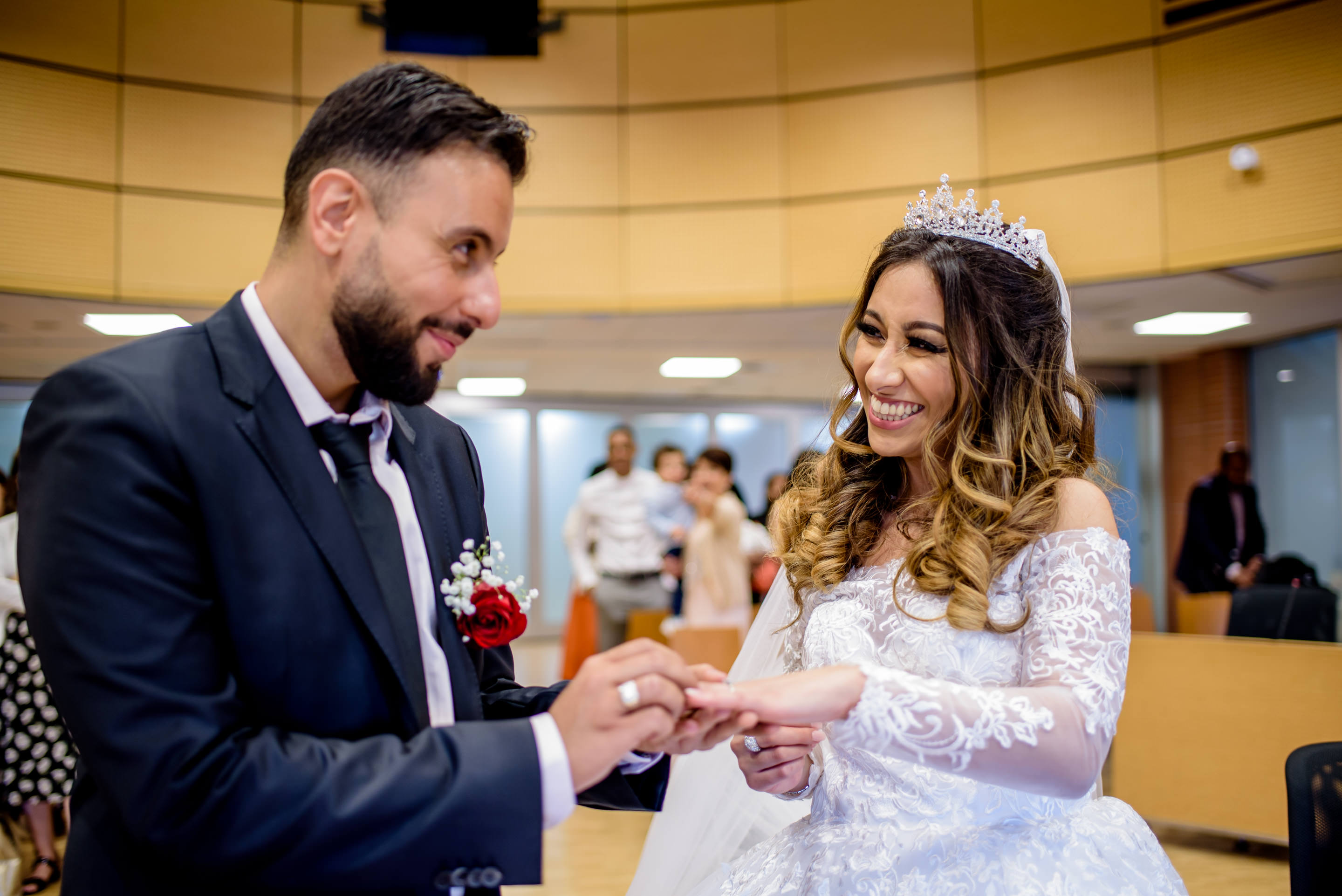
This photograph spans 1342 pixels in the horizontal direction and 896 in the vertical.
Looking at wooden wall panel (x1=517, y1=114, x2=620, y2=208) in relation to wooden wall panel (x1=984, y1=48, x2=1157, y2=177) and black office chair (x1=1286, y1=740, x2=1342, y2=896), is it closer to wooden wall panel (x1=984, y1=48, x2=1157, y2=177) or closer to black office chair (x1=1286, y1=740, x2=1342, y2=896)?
wooden wall panel (x1=984, y1=48, x2=1157, y2=177)

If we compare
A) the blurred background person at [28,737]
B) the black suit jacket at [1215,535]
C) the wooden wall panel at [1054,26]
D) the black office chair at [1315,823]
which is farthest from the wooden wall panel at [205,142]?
the black suit jacket at [1215,535]

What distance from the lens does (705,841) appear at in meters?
2.23

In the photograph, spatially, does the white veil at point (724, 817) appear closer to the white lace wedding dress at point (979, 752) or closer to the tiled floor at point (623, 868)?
the white lace wedding dress at point (979, 752)

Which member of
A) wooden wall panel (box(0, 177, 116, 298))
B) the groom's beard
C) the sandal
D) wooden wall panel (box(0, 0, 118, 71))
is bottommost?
the sandal

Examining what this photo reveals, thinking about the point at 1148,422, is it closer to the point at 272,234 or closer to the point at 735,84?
the point at 735,84

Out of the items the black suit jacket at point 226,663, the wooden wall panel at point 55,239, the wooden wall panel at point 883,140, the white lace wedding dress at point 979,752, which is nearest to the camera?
the black suit jacket at point 226,663

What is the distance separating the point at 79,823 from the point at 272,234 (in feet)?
18.7

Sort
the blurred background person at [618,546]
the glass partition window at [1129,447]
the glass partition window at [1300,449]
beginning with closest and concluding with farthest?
the blurred background person at [618,546], the glass partition window at [1300,449], the glass partition window at [1129,447]

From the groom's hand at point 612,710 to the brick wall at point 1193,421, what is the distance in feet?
27.1

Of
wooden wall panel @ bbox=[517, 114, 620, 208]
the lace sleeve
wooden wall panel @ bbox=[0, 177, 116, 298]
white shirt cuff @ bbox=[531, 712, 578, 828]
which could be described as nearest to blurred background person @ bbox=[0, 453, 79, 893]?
wooden wall panel @ bbox=[0, 177, 116, 298]

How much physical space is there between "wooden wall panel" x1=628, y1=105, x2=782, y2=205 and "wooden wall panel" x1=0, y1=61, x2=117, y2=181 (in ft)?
10.4

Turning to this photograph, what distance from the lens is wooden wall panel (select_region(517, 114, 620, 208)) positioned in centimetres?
629

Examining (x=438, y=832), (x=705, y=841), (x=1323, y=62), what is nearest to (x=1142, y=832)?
(x=705, y=841)

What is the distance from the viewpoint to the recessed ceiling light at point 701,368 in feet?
28.2
